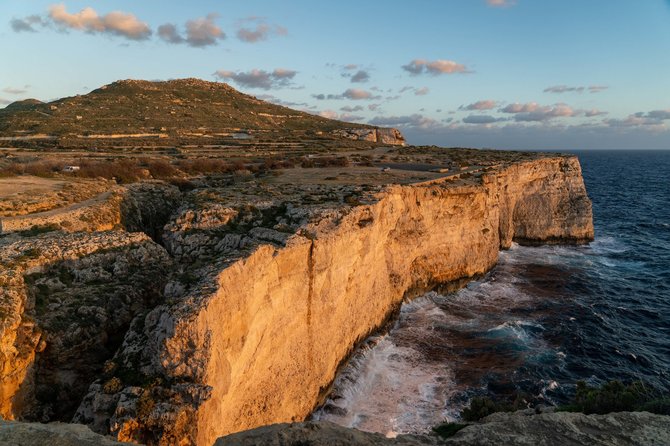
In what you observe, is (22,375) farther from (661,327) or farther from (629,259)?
(629,259)

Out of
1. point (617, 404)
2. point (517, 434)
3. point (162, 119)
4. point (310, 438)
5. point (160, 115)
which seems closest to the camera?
point (310, 438)

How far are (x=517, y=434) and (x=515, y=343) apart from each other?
22106 mm

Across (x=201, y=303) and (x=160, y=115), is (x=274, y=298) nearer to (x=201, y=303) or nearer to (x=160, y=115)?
(x=201, y=303)

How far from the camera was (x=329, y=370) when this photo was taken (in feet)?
72.7

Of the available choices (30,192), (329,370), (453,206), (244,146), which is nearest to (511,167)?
(453,206)

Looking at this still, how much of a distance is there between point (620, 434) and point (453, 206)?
2996 cm

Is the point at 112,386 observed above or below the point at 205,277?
below

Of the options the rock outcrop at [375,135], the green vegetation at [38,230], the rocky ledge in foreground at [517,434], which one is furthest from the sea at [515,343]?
the rock outcrop at [375,135]

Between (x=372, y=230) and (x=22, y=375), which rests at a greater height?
(x=372, y=230)

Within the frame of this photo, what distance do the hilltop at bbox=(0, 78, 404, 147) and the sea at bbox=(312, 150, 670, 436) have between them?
168 feet

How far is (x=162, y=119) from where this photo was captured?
3312 inches

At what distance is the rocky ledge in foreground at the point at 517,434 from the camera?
7.38 metres

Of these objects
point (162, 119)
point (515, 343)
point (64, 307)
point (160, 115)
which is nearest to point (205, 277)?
point (64, 307)

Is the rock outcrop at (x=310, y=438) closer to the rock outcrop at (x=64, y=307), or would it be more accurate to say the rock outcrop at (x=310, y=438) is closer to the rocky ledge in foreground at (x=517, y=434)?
the rocky ledge in foreground at (x=517, y=434)
